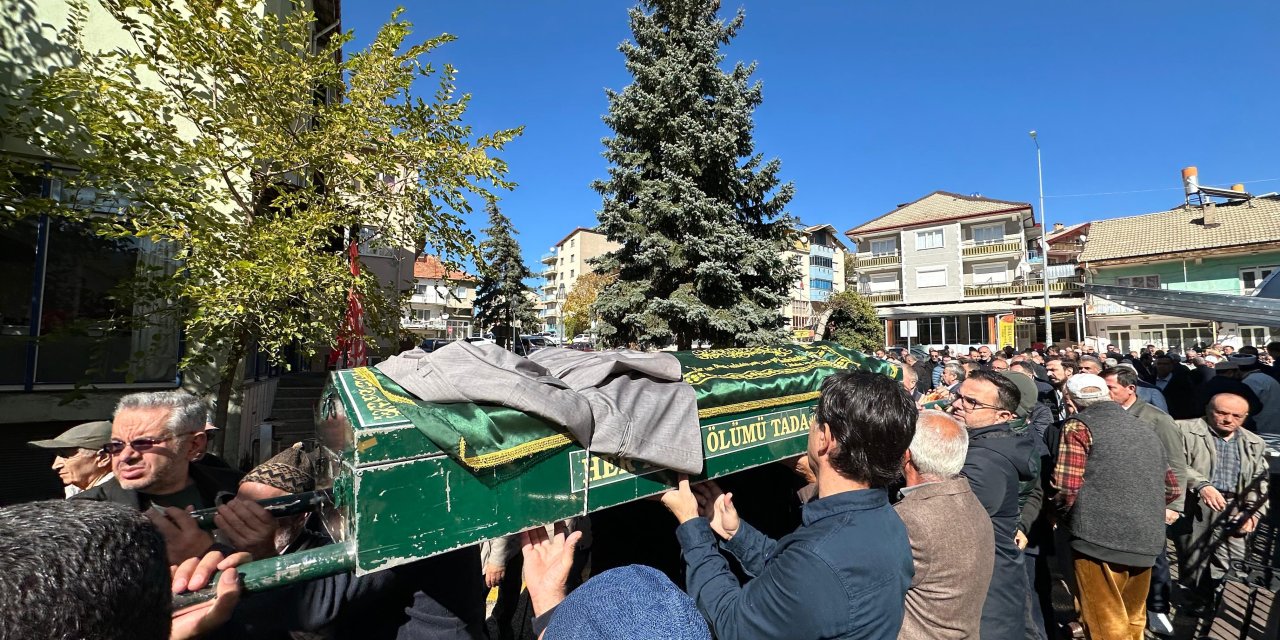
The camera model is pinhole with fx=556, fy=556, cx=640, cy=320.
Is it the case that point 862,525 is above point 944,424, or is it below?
below

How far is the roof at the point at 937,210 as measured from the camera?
35219 millimetres

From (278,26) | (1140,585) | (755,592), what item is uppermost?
(278,26)

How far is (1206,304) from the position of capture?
6.87 m

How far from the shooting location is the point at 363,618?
1.97 meters

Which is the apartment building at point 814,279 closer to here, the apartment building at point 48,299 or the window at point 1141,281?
the window at point 1141,281

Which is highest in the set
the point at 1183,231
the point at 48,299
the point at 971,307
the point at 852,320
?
the point at 1183,231

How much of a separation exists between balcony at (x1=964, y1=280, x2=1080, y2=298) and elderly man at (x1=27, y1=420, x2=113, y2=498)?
3872 cm

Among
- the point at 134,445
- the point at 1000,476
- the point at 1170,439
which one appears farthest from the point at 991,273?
the point at 134,445

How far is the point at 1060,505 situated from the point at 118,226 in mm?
7065

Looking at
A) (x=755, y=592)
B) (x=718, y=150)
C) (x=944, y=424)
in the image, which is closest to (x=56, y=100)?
(x=755, y=592)

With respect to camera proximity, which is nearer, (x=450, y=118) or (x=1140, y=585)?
(x=1140, y=585)

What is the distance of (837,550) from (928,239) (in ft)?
133

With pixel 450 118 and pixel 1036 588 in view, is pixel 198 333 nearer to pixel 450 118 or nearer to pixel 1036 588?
pixel 450 118

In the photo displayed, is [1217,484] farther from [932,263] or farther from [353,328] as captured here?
[932,263]
